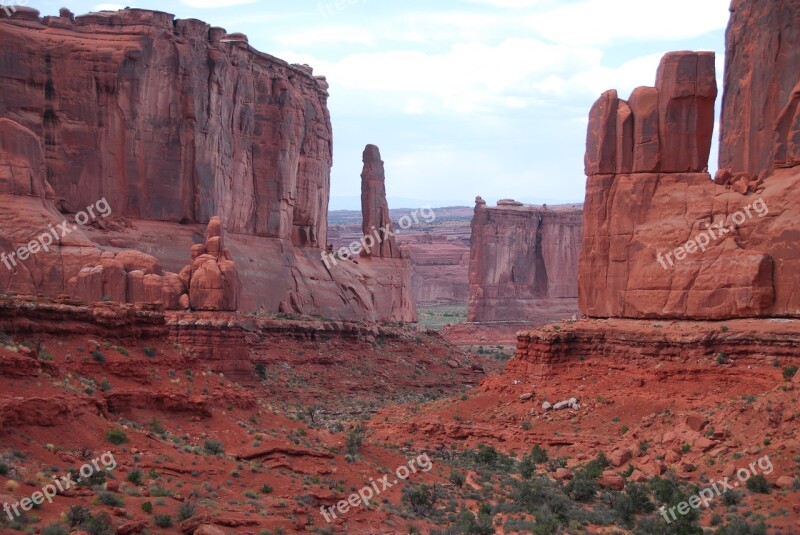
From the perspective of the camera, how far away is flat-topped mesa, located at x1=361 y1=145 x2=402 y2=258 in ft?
275

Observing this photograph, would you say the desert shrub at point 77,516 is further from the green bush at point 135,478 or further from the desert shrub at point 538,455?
the desert shrub at point 538,455

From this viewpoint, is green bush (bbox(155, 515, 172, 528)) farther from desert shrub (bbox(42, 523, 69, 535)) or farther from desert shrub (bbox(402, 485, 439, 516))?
desert shrub (bbox(402, 485, 439, 516))

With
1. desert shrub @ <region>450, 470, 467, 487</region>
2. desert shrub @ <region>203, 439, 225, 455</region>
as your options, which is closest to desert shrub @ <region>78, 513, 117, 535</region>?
desert shrub @ <region>203, 439, 225, 455</region>

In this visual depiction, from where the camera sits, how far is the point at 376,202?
8488 cm

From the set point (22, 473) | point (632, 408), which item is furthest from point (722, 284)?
point (22, 473)

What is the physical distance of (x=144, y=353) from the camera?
32.3 m

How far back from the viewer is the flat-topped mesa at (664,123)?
42000 mm

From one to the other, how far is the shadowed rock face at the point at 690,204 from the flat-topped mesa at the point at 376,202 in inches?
1552

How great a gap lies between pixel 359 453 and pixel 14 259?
19182 millimetres

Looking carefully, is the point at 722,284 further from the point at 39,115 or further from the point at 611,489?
the point at 39,115

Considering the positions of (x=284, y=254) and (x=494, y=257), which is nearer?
(x=284, y=254)

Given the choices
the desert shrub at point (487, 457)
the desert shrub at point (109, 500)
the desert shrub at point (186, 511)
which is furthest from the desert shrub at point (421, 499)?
the desert shrub at point (109, 500)

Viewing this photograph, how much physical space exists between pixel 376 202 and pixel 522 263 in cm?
3296

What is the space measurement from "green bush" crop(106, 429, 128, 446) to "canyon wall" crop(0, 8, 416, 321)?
2137 centimetres
